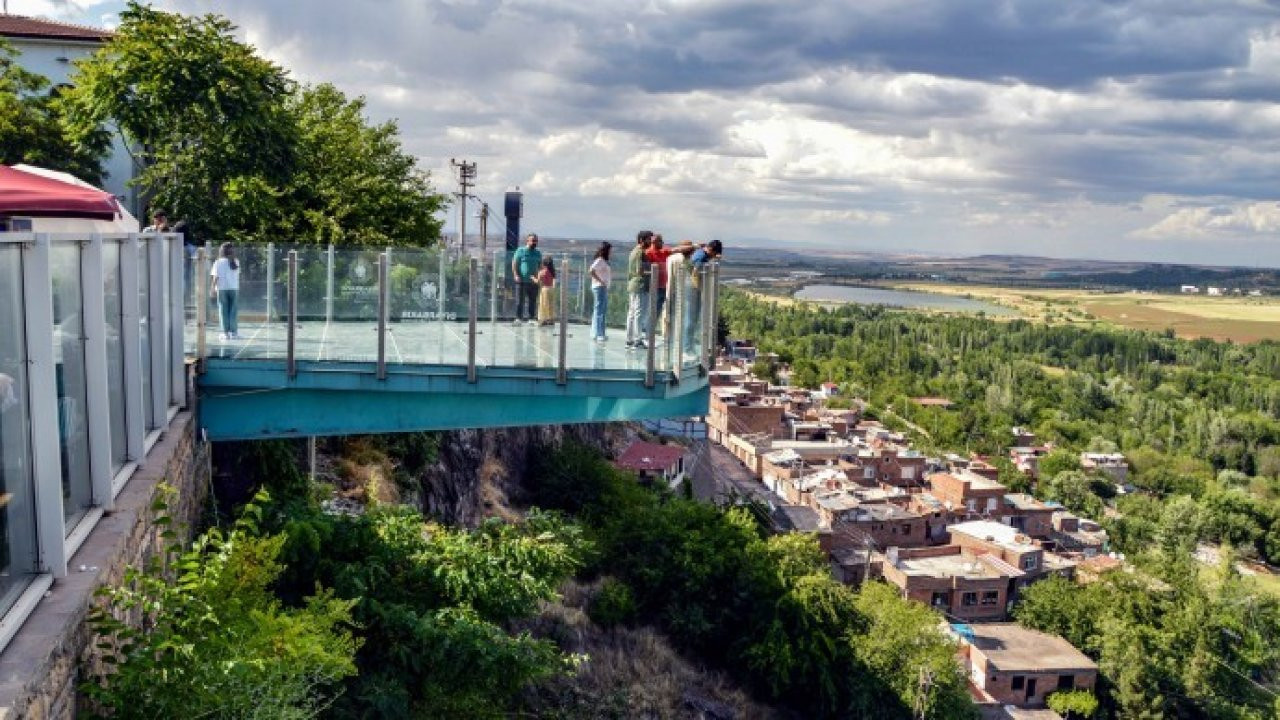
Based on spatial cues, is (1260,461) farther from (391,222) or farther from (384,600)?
(384,600)

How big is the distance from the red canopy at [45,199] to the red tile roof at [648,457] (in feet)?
104

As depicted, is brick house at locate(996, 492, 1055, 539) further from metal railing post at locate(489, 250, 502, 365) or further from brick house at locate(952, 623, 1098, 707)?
metal railing post at locate(489, 250, 502, 365)

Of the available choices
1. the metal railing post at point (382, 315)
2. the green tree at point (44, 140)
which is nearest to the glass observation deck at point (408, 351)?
the metal railing post at point (382, 315)

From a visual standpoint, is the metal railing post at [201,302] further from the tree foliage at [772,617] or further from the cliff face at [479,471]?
the tree foliage at [772,617]

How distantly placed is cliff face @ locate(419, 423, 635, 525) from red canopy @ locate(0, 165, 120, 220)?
11.3m

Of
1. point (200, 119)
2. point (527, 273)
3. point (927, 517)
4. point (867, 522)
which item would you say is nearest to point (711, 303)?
point (527, 273)

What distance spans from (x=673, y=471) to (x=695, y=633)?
2072 centimetres

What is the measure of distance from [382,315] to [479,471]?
13.0m

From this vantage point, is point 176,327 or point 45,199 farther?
point 176,327

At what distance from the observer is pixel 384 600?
10.8m

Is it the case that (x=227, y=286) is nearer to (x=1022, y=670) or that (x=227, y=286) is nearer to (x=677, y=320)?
(x=677, y=320)

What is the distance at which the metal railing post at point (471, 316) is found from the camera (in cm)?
1192

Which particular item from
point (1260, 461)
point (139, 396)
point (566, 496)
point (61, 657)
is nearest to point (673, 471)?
point (566, 496)

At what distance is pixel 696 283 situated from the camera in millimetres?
12680
